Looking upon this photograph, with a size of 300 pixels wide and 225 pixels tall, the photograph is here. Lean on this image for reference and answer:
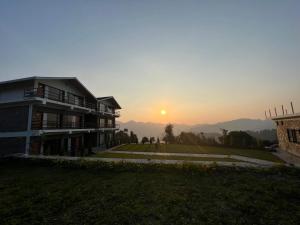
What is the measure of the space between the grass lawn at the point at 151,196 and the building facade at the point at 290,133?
12642mm

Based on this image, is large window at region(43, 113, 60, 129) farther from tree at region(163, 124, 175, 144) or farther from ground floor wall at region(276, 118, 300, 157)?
ground floor wall at region(276, 118, 300, 157)

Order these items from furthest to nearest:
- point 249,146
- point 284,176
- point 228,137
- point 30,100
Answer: point 228,137
point 249,146
point 30,100
point 284,176

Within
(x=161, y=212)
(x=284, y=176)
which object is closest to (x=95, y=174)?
(x=161, y=212)

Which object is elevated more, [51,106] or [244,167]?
[51,106]

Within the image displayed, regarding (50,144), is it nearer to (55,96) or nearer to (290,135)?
(55,96)

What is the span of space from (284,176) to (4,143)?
2422cm

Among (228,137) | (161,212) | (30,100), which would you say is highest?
(30,100)

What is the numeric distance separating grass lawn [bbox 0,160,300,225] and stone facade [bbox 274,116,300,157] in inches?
503

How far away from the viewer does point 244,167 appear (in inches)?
440

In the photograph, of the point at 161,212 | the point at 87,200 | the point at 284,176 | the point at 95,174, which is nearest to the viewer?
the point at 161,212

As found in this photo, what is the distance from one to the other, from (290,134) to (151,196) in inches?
922

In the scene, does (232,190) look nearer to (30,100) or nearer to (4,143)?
(30,100)

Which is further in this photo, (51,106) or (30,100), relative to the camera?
(51,106)

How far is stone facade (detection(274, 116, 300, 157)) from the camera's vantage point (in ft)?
66.0
